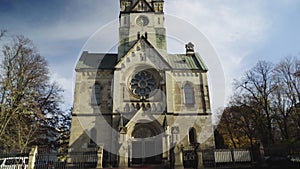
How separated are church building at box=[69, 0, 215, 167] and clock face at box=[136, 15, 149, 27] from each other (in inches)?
35.9

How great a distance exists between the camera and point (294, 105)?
2553cm

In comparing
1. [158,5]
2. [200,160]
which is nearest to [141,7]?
[158,5]

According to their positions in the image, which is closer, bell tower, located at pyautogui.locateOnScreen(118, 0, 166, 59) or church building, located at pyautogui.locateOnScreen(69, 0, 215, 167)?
church building, located at pyautogui.locateOnScreen(69, 0, 215, 167)

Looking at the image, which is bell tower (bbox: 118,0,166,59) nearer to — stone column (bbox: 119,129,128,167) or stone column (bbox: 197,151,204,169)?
stone column (bbox: 119,129,128,167)

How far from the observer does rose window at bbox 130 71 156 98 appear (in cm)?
2411

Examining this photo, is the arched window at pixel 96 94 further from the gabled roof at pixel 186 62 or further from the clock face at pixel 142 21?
the clock face at pixel 142 21

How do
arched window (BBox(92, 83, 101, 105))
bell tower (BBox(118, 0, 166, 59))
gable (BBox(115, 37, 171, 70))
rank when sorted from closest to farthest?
1. arched window (BBox(92, 83, 101, 105))
2. gable (BBox(115, 37, 171, 70))
3. bell tower (BBox(118, 0, 166, 59))

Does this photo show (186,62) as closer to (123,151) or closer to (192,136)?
(192,136)

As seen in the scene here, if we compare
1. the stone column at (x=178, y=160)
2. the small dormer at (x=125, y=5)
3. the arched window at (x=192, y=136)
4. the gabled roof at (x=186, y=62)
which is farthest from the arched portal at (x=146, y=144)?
the small dormer at (x=125, y=5)

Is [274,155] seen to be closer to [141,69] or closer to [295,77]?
[295,77]

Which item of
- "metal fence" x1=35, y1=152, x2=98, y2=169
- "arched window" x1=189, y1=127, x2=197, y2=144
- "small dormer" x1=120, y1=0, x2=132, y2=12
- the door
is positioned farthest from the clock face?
"metal fence" x1=35, y1=152, x2=98, y2=169

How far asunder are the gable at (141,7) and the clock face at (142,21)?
1.10 metres

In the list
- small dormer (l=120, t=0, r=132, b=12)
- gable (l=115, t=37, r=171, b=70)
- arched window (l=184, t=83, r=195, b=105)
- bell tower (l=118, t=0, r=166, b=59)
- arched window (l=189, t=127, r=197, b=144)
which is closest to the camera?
arched window (l=189, t=127, r=197, b=144)

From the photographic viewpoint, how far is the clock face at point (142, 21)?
2872cm
